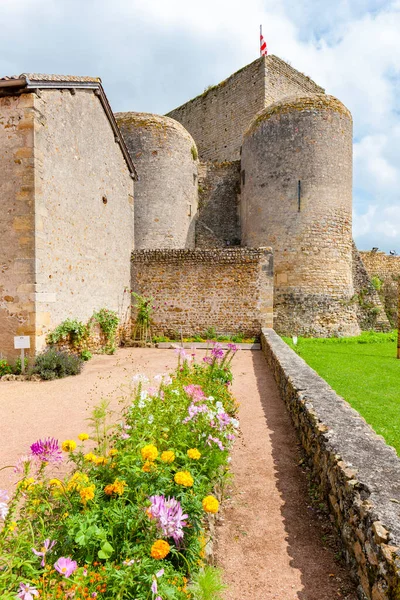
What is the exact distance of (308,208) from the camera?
13.6 m

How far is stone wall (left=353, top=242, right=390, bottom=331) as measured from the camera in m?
15.7

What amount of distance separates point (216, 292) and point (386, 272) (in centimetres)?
1417

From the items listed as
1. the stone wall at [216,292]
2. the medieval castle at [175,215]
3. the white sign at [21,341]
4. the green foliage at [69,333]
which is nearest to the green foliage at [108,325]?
the medieval castle at [175,215]

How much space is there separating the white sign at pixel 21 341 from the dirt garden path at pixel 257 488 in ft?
2.33

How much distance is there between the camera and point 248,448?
3762 millimetres

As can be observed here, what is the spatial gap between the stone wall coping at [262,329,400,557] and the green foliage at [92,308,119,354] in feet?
23.2

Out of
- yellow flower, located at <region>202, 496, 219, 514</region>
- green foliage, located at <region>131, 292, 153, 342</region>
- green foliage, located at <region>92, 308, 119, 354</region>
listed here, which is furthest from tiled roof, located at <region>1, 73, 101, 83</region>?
yellow flower, located at <region>202, 496, 219, 514</region>

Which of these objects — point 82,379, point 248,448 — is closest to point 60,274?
point 82,379

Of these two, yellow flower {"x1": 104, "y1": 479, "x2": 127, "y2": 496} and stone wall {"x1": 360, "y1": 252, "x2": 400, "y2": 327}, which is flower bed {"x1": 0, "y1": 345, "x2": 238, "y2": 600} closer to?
yellow flower {"x1": 104, "y1": 479, "x2": 127, "y2": 496}

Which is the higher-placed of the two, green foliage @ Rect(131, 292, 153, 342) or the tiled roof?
the tiled roof

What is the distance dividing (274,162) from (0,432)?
43.5ft

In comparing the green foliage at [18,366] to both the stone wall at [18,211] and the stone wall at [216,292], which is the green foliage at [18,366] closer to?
the stone wall at [18,211]

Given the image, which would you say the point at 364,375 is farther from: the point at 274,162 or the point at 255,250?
the point at 274,162

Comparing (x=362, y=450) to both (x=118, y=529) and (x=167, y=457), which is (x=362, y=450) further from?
(x=118, y=529)
